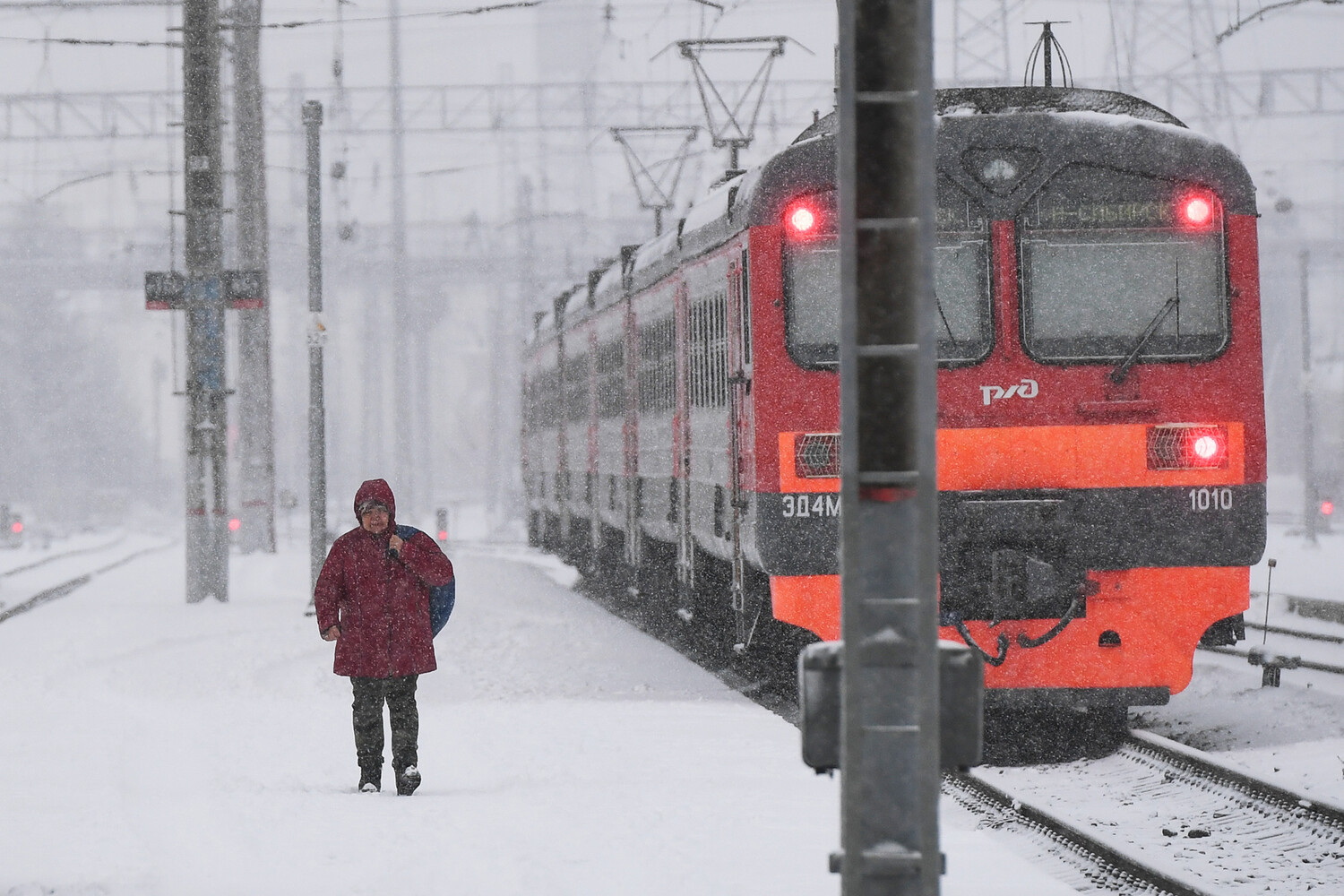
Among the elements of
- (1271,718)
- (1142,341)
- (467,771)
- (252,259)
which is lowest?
(1271,718)

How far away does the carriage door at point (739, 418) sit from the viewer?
1094cm

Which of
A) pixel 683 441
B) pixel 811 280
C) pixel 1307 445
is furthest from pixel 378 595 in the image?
pixel 1307 445

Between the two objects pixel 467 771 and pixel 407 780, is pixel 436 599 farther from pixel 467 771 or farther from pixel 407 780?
pixel 467 771

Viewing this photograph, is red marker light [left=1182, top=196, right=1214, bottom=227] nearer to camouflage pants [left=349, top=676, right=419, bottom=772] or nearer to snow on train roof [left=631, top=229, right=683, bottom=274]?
snow on train roof [left=631, top=229, right=683, bottom=274]

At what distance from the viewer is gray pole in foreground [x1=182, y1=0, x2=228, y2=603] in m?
19.7

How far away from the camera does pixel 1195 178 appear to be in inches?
406

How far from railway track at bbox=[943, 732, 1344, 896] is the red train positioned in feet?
1.47

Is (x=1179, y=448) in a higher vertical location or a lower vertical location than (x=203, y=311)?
lower

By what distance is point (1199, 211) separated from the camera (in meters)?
10.3

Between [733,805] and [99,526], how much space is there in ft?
196

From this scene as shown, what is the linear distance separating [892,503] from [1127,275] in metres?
6.50

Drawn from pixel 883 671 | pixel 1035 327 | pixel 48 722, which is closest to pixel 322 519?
pixel 48 722

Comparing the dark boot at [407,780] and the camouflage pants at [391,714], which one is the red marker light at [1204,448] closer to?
the camouflage pants at [391,714]

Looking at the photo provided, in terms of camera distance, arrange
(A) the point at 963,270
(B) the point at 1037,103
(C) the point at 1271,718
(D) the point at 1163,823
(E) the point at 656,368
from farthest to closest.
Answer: (E) the point at 656,368 → (C) the point at 1271,718 → (B) the point at 1037,103 → (A) the point at 963,270 → (D) the point at 1163,823
